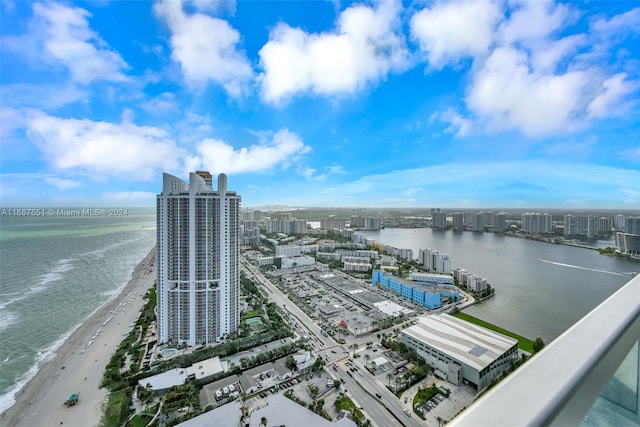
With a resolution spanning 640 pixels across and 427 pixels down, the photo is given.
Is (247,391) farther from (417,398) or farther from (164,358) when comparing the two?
(417,398)

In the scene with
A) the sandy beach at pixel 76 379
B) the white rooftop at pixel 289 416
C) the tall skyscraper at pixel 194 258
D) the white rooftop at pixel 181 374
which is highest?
the tall skyscraper at pixel 194 258

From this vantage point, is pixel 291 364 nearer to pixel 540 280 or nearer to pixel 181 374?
pixel 181 374

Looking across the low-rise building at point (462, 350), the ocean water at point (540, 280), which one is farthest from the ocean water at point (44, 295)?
the ocean water at point (540, 280)

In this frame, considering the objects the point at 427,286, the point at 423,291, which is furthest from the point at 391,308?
the point at 427,286

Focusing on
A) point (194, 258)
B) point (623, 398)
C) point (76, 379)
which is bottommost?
point (76, 379)

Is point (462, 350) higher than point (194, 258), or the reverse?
point (194, 258)

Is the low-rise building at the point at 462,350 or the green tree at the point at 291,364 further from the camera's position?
the green tree at the point at 291,364

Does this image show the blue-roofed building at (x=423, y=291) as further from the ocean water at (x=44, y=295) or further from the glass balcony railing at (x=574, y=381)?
the ocean water at (x=44, y=295)

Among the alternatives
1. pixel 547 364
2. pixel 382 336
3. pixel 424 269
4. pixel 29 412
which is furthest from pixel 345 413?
pixel 424 269
